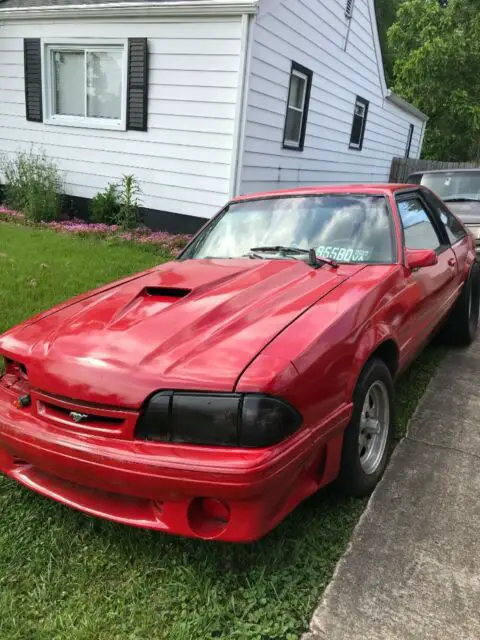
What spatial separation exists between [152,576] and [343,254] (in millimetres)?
2001

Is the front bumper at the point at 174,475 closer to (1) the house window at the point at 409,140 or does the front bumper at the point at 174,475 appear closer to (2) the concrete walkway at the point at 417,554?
(2) the concrete walkway at the point at 417,554

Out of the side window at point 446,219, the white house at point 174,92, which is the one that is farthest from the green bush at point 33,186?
the side window at point 446,219

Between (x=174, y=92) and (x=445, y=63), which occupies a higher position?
(x=445, y=63)

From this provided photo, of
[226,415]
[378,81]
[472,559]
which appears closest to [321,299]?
[226,415]

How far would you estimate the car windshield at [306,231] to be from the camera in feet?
10.6

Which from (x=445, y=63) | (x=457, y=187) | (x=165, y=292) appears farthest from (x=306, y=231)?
(x=445, y=63)

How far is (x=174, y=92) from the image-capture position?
8.61m

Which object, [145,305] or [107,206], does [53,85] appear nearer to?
[107,206]

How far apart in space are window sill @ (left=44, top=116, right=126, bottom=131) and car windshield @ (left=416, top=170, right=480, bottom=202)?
16.9ft

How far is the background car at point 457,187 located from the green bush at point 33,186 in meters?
6.18

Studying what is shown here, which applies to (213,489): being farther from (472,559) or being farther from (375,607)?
(472,559)

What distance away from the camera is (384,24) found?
36.6 m

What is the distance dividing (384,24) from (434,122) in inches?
668

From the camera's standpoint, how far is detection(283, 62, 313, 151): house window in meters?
9.98
